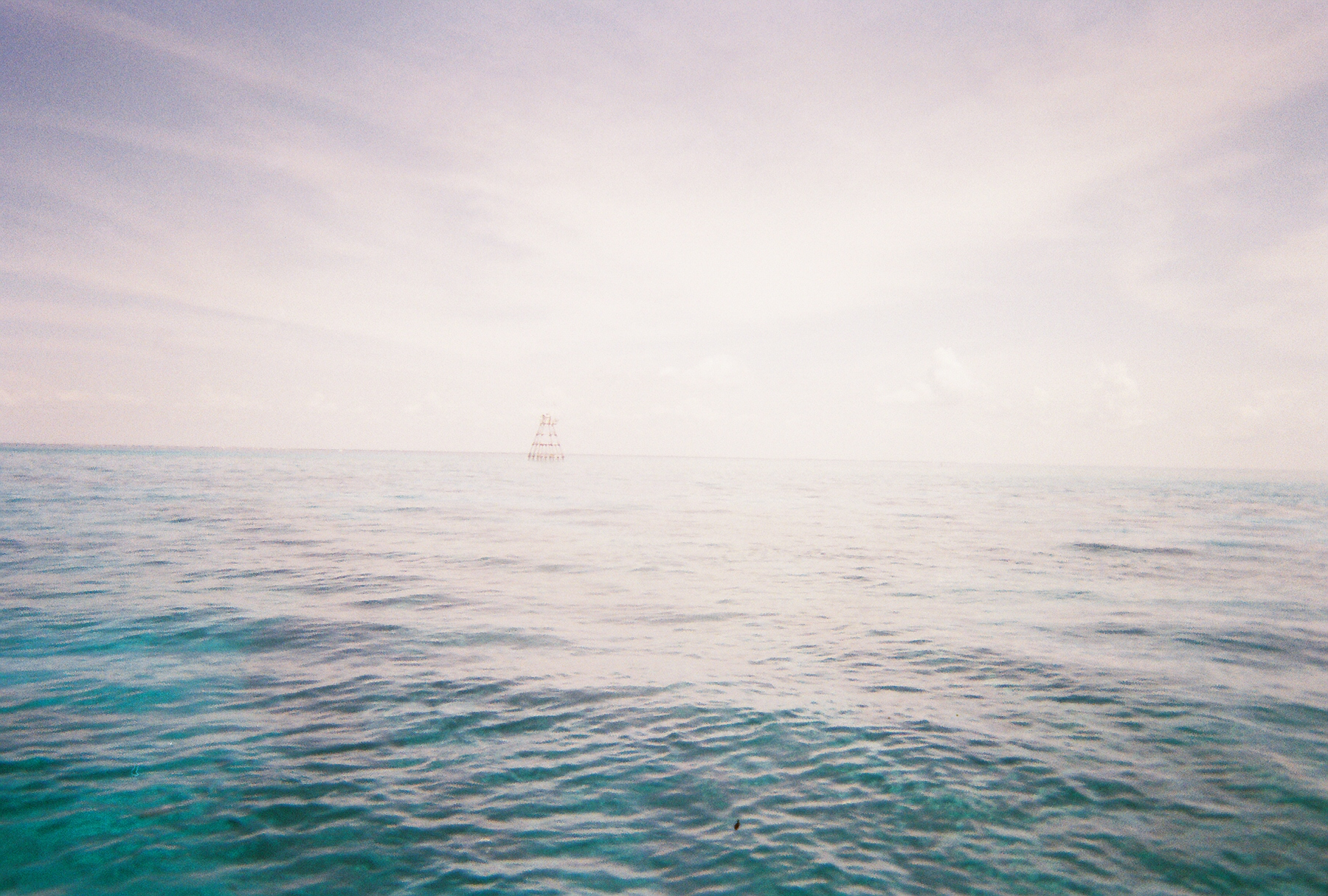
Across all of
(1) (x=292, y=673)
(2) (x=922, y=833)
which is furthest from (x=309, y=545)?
(2) (x=922, y=833)

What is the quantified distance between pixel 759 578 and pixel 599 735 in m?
14.6

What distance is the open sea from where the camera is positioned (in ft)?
23.1

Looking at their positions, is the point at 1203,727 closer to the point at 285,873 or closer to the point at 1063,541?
the point at 285,873

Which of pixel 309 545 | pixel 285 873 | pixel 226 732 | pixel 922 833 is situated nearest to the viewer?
pixel 285 873

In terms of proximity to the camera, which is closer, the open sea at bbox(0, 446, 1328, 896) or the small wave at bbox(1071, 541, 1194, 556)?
the open sea at bbox(0, 446, 1328, 896)

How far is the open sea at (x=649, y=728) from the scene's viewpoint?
7039 mm

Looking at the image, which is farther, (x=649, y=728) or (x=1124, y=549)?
(x=1124, y=549)

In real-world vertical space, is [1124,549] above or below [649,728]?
above

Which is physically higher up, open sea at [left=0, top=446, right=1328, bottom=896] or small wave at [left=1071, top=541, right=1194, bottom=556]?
small wave at [left=1071, top=541, right=1194, bottom=556]

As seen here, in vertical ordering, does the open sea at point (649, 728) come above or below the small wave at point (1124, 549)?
below

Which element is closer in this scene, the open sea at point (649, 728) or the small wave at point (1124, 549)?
the open sea at point (649, 728)

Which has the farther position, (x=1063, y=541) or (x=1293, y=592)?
(x=1063, y=541)

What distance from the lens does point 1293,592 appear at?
887 inches

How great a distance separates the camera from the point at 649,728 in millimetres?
10398
